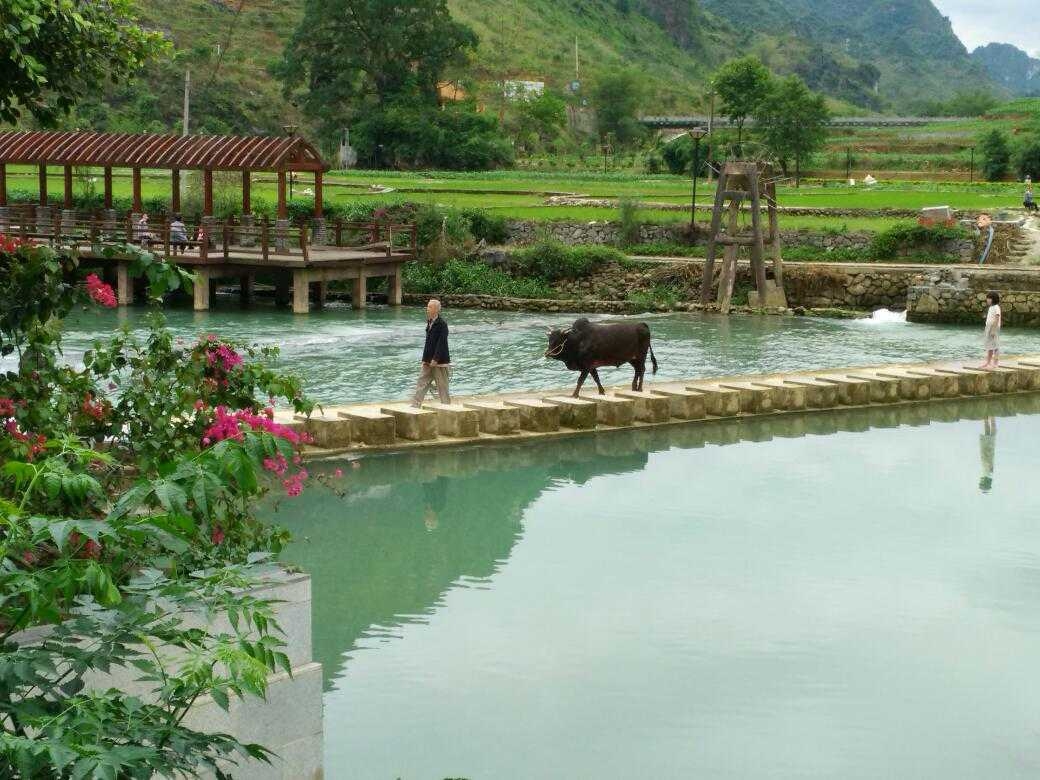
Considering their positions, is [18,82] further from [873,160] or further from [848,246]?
A: [873,160]

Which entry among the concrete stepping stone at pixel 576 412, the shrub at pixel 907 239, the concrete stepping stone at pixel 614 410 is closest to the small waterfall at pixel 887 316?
the shrub at pixel 907 239

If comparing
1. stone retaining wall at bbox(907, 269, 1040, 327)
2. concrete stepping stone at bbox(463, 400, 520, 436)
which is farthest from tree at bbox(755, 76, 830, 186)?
concrete stepping stone at bbox(463, 400, 520, 436)

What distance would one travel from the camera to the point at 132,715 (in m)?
4.75

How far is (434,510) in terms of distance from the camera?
1330 centimetres

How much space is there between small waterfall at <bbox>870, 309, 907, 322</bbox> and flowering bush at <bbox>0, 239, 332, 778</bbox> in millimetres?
25914

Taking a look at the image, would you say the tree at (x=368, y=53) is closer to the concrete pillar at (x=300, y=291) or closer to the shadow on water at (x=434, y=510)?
the concrete pillar at (x=300, y=291)

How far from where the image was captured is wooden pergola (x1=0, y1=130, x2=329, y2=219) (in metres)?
31.7

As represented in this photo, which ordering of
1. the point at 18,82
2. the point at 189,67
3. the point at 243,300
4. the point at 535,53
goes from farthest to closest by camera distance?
the point at 535,53
the point at 189,67
the point at 243,300
the point at 18,82

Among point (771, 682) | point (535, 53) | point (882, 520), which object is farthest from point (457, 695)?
point (535, 53)

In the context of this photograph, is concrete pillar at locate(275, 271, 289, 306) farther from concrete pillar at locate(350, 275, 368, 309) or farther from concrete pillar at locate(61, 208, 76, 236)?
concrete pillar at locate(61, 208, 76, 236)

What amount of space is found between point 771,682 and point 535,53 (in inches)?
3548

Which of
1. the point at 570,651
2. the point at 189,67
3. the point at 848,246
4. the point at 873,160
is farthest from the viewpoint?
the point at 189,67

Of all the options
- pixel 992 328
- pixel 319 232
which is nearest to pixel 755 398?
pixel 992 328

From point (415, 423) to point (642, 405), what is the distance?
3.00 meters
